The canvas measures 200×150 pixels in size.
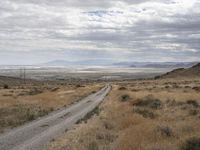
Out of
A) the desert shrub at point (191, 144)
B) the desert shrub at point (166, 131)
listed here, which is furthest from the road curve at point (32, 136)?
the desert shrub at point (191, 144)

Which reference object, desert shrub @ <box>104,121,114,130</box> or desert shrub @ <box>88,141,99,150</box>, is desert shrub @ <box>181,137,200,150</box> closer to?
desert shrub @ <box>88,141,99,150</box>

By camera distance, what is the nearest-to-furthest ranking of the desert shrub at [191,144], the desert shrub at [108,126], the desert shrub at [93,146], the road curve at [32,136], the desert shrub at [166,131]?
1. the desert shrub at [191,144]
2. the desert shrub at [93,146]
3. the road curve at [32,136]
4. the desert shrub at [166,131]
5. the desert shrub at [108,126]

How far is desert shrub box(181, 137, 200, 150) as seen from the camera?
1326 centimetres

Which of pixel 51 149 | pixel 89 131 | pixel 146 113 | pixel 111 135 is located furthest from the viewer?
pixel 146 113

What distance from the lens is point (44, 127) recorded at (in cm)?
2336

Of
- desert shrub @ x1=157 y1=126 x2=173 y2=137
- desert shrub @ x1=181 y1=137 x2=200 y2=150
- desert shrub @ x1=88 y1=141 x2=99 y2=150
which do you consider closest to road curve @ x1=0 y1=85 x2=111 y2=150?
desert shrub @ x1=88 y1=141 x2=99 y2=150

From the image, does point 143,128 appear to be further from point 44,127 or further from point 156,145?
point 44,127

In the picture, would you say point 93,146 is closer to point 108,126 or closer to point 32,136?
point 32,136

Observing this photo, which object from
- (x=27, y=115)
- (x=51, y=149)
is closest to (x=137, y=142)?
(x=51, y=149)

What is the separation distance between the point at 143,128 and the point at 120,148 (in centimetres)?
470

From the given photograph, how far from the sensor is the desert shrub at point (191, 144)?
13258 mm

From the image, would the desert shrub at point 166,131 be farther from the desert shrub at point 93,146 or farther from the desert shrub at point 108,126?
the desert shrub at point 108,126

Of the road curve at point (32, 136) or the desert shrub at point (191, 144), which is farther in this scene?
the road curve at point (32, 136)

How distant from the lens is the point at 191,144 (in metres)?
13.7
